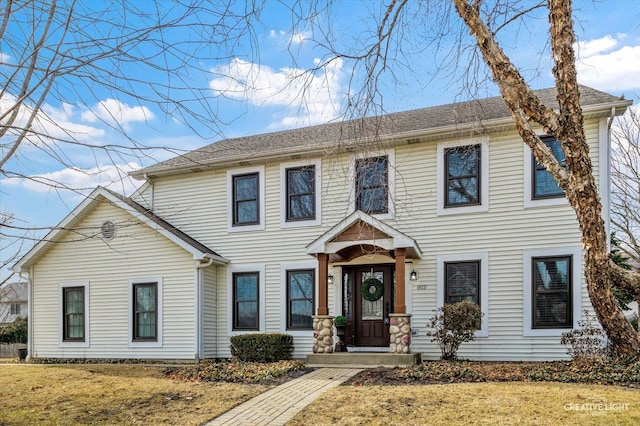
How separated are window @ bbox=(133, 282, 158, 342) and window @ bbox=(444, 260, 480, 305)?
25.6ft

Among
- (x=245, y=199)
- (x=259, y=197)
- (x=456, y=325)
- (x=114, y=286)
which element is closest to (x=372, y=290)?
(x=456, y=325)

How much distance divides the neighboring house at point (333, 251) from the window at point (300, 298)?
0.04 m

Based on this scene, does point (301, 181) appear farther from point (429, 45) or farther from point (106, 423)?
point (106, 423)

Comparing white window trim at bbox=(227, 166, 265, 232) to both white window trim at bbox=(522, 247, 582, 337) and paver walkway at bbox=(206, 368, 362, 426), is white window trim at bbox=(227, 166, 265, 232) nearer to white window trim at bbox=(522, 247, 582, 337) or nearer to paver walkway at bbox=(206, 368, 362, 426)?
paver walkway at bbox=(206, 368, 362, 426)

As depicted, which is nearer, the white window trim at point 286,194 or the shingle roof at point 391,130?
the shingle roof at point 391,130

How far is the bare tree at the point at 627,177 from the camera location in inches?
702

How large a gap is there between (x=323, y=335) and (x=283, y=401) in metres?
4.06

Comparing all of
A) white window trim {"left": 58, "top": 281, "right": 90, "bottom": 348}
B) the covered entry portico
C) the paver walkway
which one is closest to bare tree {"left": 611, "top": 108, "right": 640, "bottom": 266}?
the covered entry portico

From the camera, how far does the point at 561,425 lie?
6.54 m

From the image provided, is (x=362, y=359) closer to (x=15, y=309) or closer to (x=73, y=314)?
(x=73, y=314)

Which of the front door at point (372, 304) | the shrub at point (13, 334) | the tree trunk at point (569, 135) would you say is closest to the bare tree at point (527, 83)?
the tree trunk at point (569, 135)

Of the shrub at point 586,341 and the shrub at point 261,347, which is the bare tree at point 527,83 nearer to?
the shrub at point 586,341

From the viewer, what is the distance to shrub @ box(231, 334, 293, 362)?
1320 centimetres

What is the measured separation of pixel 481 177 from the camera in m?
12.6
